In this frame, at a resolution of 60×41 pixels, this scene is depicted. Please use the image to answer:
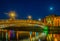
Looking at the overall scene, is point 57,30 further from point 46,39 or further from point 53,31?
point 46,39

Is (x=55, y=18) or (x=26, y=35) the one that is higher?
(x=55, y=18)

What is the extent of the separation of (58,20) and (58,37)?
5.15 metres

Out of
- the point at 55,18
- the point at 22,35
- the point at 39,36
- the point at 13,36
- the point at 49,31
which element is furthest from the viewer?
the point at 22,35

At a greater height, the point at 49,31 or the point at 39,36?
the point at 49,31

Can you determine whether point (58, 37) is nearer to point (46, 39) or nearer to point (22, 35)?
point (46, 39)

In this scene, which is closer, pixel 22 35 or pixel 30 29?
pixel 30 29

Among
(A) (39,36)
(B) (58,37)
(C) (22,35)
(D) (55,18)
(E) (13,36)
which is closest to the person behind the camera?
(B) (58,37)

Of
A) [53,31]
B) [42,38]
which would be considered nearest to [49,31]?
[53,31]

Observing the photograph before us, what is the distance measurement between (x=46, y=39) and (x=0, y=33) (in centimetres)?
1077

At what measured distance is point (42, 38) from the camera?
30328mm

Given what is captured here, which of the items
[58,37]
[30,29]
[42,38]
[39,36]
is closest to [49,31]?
[30,29]

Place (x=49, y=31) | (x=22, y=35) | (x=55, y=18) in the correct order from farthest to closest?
(x=22, y=35) < (x=55, y=18) < (x=49, y=31)

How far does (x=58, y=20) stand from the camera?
29312mm

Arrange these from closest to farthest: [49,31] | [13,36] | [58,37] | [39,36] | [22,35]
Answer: [49,31]
[58,37]
[39,36]
[13,36]
[22,35]
